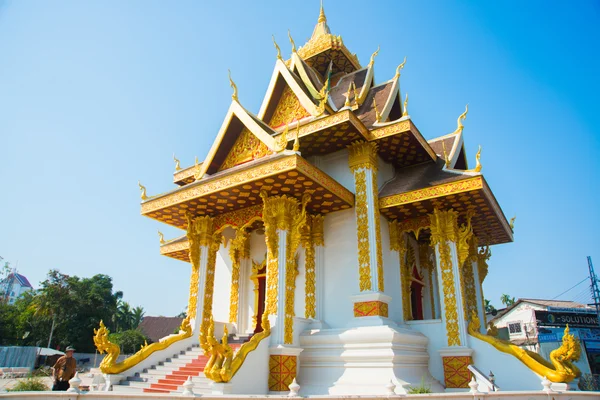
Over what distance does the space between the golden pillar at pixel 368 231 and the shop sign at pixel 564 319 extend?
1872 cm

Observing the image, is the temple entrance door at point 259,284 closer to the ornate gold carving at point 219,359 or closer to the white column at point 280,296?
the white column at point 280,296

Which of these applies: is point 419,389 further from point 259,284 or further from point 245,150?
point 245,150

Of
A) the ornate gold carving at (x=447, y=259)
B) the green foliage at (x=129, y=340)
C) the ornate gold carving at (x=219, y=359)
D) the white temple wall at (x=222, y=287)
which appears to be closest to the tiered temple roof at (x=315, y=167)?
the ornate gold carving at (x=447, y=259)

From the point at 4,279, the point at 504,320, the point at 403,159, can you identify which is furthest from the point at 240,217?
the point at 4,279

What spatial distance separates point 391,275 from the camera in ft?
32.0

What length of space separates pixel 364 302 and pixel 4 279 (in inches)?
1393

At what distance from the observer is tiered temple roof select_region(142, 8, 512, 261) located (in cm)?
849

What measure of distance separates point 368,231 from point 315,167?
1916 millimetres

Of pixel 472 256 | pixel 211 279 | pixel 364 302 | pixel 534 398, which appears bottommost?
pixel 534 398

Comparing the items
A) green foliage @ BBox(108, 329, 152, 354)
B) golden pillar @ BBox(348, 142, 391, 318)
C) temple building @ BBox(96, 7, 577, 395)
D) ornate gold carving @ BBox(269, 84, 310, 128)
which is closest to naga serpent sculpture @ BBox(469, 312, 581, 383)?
temple building @ BBox(96, 7, 577, 395)

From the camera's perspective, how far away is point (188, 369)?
313 inches

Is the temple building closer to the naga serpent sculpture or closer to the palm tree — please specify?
the naga serpent sculpture

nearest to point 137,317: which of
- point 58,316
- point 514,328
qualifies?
point 58,316

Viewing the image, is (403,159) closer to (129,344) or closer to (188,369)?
(188,369)
